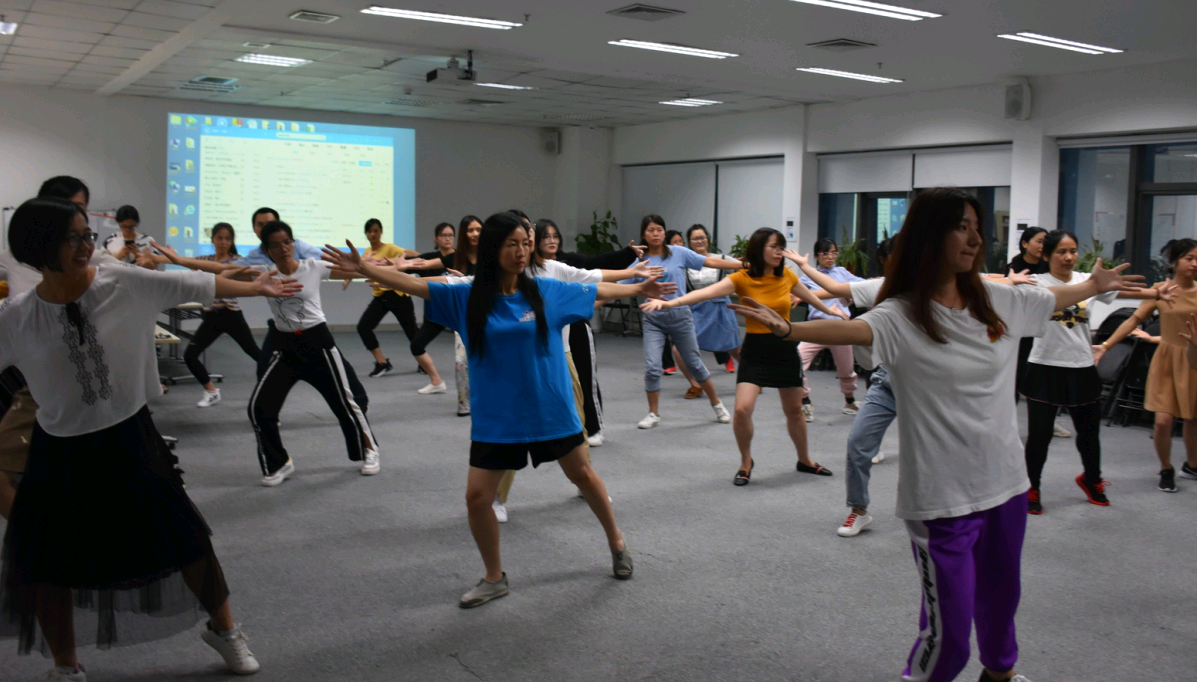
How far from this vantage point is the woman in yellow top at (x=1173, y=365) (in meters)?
5.18

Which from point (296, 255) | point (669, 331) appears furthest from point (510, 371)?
point (669, 331)

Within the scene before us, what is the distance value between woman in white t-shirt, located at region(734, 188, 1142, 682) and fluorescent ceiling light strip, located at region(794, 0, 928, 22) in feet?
15.8

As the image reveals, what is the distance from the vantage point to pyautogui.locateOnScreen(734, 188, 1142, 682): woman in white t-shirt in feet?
7.47

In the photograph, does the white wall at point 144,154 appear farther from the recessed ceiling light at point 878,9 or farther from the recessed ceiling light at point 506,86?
the recessed ceiling light at point 878,9

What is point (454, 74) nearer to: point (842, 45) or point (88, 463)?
point (842, 45)

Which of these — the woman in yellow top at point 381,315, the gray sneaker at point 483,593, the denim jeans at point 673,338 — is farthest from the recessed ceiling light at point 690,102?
the gray sneaker at point 483,593

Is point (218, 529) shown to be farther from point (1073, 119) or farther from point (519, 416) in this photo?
point (1073, 119)

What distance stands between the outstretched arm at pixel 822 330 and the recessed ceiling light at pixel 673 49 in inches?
254


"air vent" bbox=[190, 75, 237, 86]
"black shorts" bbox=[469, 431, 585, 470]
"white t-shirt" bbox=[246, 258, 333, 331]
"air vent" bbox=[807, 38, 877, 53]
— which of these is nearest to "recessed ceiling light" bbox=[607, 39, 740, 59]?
"air vent" bbox=[807, 38, 877, 53]

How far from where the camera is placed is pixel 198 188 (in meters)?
12.3

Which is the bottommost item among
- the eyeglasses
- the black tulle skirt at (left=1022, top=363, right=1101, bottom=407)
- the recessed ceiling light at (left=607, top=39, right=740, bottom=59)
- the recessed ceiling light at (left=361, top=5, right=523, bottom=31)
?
the black tulle skirt at (left=1022, top=363, right=1101, bottom=407)

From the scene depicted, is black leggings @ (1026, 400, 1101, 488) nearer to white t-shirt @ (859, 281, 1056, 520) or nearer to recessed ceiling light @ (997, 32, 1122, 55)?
white t-shirt @ (859, 281, 1056, 520)

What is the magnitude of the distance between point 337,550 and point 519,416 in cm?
141

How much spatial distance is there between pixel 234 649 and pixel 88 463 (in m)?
0.73
